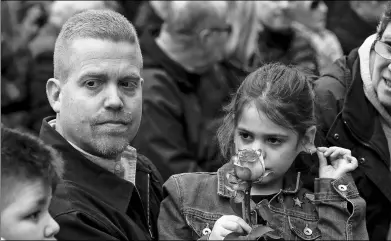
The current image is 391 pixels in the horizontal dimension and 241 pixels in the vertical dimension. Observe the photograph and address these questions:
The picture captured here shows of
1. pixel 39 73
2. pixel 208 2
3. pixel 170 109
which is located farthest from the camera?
pixel 39 73

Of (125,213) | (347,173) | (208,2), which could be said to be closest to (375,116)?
(347,173)

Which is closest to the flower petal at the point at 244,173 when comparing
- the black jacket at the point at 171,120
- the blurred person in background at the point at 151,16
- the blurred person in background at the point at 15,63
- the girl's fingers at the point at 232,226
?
the girl's fingers at the point at 232,226

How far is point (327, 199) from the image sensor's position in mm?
3633

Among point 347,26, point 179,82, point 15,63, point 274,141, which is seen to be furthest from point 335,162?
point 15,63

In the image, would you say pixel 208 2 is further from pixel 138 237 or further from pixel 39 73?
pixel 138 237

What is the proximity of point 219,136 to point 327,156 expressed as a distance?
1.65 ft

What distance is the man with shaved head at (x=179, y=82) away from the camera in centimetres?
580

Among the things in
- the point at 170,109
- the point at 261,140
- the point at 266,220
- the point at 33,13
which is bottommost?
the point at 33,13

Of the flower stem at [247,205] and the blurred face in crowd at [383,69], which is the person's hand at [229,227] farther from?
the blurred face in crowd at [383,69]

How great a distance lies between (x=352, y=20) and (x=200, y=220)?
4.56m

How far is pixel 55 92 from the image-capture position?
3.66m

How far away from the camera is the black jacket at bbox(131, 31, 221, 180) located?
19.0 ft

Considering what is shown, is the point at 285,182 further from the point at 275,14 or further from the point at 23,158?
the point at 275,14

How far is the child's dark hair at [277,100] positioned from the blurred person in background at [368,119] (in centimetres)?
39
